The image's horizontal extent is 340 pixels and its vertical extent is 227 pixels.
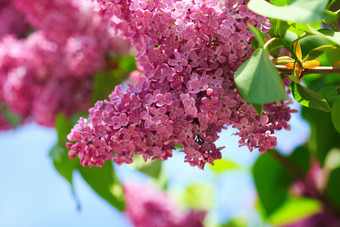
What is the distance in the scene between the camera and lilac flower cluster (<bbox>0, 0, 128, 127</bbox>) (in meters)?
1.18

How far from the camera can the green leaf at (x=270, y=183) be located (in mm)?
1199

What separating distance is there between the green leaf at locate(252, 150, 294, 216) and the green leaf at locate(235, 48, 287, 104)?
82 cm

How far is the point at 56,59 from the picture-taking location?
1.22m

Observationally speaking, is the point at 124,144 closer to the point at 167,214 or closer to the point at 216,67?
the point at 216,67

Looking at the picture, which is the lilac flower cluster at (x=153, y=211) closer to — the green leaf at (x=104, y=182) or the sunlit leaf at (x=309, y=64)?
the green leaf at (x=104, y=182)

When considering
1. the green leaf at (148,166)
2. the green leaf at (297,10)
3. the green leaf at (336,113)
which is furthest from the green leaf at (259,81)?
the green leaf at (148,166)

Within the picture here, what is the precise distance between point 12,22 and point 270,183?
1037 mm

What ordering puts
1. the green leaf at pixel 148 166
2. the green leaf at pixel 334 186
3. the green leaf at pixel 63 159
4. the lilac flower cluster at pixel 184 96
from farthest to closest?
the green leaf at pixel 334 186 < the green leaf at pixel 148 166 < the green leaf at pixel 63 159 < the lilac flower cluster at pixel 184 96

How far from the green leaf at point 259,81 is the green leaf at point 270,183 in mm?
817

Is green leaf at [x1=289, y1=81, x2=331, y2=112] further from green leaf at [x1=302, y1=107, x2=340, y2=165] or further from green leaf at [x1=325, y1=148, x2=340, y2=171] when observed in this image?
green leaf at [x1=325, y1=148, x2=340, y2=171]

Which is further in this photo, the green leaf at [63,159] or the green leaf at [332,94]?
the green leaf at [63,159]

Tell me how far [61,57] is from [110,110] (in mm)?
774

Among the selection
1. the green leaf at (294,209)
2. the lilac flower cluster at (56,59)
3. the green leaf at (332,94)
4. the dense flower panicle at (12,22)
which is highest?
the dense flower panicle at (12,22)

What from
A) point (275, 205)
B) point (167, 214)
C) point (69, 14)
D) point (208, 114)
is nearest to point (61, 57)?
point (69, 14)
